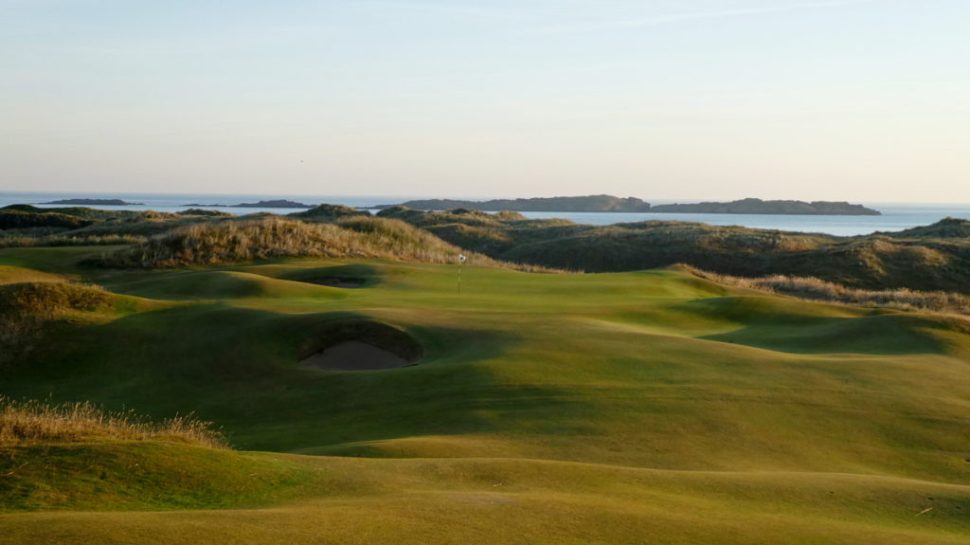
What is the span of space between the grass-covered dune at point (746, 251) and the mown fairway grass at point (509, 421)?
38.2 m

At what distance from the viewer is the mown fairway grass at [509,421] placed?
407 inches

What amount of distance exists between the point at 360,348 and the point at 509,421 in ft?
24.0

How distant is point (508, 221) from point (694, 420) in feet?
355

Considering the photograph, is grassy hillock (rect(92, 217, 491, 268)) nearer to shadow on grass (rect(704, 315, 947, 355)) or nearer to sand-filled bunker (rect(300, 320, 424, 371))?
sand-filled bunker (rect(300, 320, 424, 371))

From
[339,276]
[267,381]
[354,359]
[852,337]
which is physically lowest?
[267,381]

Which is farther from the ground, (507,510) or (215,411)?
(507,510)

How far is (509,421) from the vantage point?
18.7 metres

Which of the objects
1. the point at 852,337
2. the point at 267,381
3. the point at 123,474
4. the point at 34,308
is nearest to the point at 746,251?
the point at 852,337

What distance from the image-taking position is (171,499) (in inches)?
431

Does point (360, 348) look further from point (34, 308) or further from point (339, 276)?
point (339, 276)

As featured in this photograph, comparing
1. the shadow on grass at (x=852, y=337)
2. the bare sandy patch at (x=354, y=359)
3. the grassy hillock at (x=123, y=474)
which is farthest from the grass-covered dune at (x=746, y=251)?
the grassy hillock at (x=123, y=474)

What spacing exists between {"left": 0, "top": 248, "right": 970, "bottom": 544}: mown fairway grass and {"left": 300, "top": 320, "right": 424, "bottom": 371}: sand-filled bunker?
1.30ft

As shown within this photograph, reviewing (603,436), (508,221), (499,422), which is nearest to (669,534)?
(603,436)

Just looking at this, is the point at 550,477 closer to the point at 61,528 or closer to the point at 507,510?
the point at 507,510
